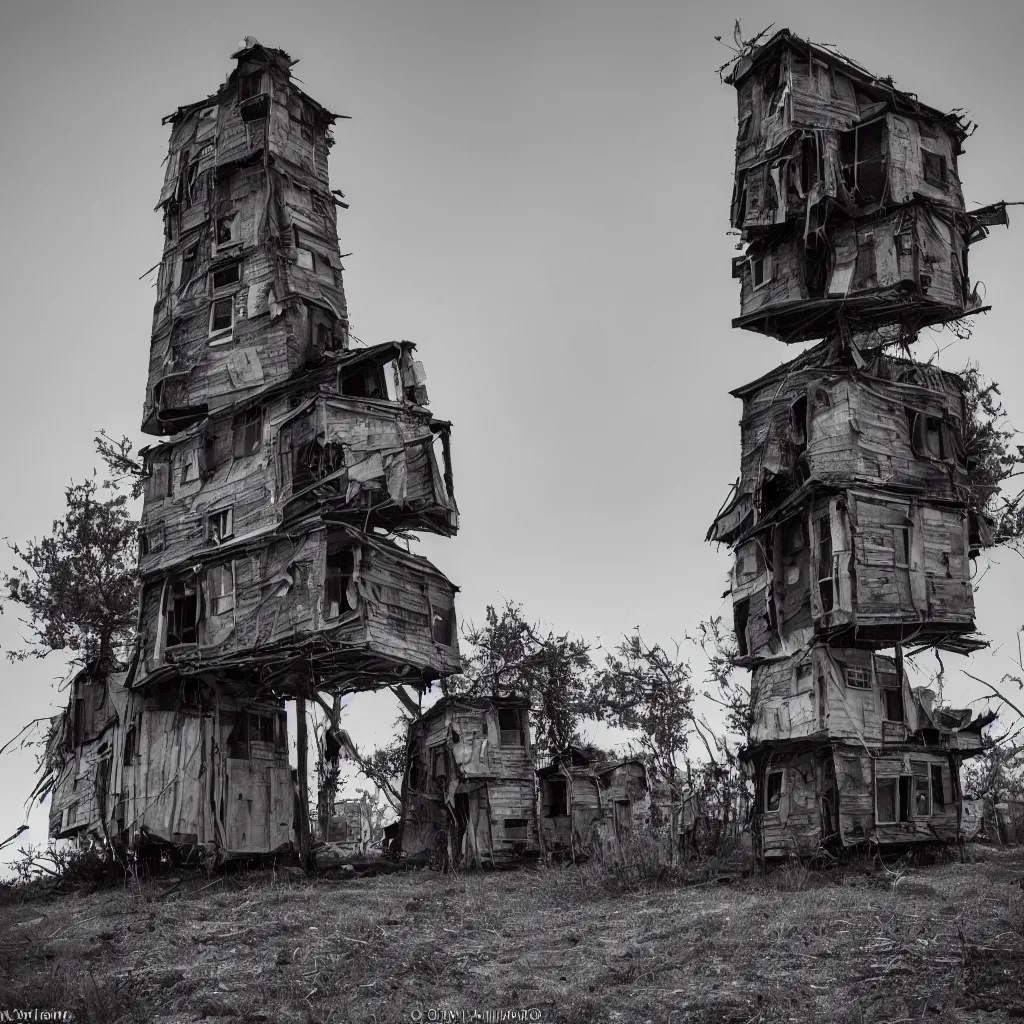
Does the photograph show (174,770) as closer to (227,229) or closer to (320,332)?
(320,332)

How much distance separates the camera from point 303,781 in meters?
34.4

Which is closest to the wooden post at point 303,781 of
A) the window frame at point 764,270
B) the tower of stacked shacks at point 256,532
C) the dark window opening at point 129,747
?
the tower of stacked shacks at point 256,532

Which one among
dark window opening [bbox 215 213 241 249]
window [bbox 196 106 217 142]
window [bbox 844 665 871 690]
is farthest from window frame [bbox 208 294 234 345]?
window [bbox 844 665 871 690]

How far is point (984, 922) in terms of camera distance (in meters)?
21.3

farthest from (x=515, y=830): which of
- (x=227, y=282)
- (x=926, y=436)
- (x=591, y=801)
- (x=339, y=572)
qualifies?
(x=227, y=282)

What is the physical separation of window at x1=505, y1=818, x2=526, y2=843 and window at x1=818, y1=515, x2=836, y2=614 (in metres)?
10.5

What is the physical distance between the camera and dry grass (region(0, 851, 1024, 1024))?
715 inches

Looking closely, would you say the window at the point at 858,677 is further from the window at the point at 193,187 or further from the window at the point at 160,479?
the window at the point at 193,187

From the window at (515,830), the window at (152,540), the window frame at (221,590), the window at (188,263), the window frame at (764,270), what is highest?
the window at (188,263)

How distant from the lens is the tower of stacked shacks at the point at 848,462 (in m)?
32.0

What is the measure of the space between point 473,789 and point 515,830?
1.66 metres

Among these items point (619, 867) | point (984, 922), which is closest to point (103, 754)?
point (619, 867)

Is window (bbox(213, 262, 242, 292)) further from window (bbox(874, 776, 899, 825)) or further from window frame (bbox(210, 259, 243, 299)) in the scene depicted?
window (bbox(874, 776, 899, 825))

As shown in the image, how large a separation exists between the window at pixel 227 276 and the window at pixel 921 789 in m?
23.5
